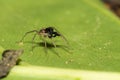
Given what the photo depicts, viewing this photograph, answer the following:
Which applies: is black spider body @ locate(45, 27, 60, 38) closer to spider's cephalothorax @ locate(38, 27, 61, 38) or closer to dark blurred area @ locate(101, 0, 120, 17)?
spider's cephalothorax @ locate(38, 27, 61, 38)

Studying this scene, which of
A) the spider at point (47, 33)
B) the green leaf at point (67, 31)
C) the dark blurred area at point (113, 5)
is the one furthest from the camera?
the dark blurred area at point (113, 5)

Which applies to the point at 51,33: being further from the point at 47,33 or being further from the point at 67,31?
the point at 67,31

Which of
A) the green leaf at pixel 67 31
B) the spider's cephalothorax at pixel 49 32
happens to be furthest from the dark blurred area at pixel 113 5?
the spider's cephalothorax at pixel 49 32

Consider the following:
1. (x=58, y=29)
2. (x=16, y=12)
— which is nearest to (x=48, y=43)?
(x=58, y=29)

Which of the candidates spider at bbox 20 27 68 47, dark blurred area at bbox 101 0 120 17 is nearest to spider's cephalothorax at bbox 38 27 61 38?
spider at bbox 20 27 68 47

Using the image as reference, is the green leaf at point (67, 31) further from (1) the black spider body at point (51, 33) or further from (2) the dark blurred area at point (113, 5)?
(2) the dark blurred area at point (113, 5)

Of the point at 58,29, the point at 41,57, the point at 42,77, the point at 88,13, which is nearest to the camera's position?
the point at 42,77

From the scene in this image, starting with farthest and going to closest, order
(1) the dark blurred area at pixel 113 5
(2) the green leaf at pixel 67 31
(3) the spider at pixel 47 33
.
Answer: (1) the dark blurred area at pixel 113 5 → (3) the spider at pixel 47 33 → (2) the green leaf at pixel 67 31

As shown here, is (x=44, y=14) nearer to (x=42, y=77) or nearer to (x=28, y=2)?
(x=28, y=2)
